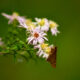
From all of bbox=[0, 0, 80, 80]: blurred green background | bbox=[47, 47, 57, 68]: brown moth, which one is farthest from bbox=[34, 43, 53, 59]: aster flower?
bbox=[0, 0, 80, 80]: blurred green background

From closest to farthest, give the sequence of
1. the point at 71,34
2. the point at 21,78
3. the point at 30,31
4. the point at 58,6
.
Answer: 1. the point at 30,31
2. the point at 21,78
3. the point at 71,34
4. the point at 58,6

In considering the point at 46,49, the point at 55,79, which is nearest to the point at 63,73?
the point at 55,79

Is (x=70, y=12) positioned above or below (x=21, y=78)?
above

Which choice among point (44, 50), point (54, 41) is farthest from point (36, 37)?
point (54, 41)

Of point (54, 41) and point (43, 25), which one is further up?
point (54, 41)

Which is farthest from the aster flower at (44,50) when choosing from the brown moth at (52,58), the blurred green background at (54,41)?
the blurred green background at (54,41)

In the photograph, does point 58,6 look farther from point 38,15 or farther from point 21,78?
point 21,78

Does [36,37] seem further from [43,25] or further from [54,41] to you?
[54,41]
